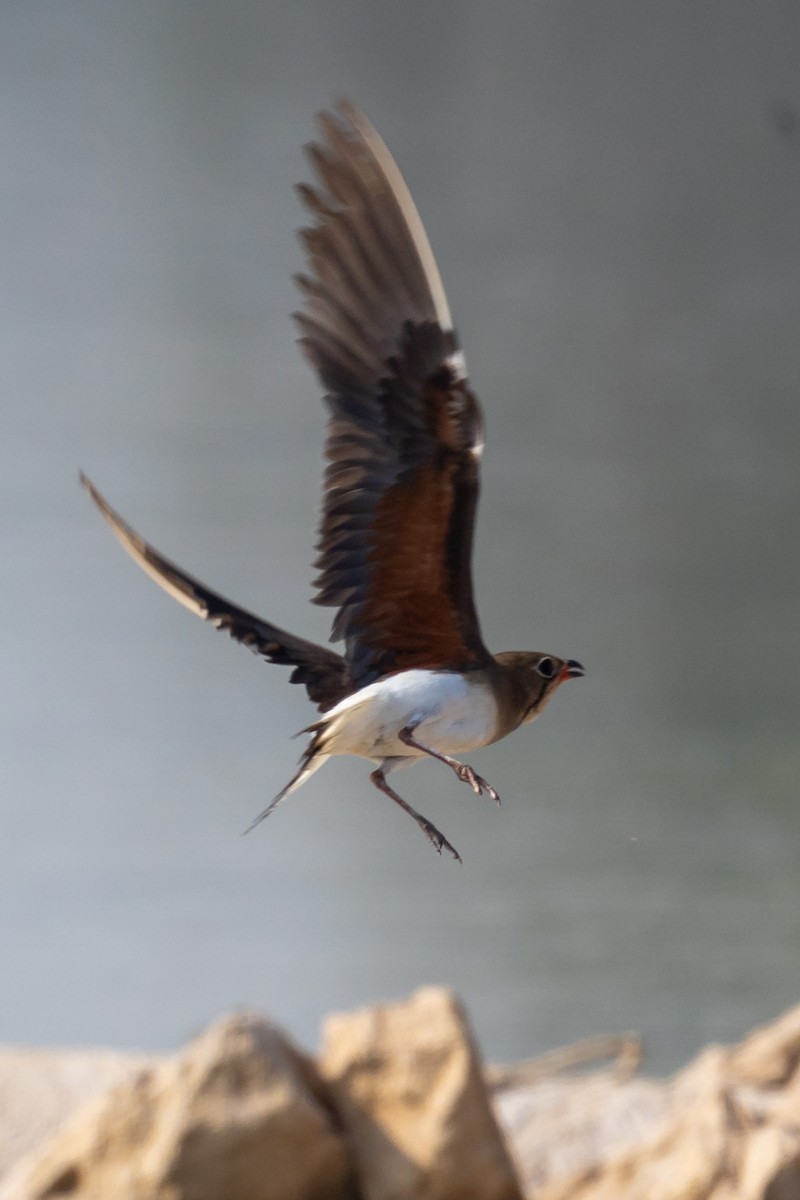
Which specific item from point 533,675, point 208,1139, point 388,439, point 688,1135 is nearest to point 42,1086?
point 208,1139

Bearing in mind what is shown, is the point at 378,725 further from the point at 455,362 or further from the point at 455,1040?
the point at 455,1040

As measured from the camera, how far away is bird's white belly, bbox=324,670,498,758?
122 centimetres

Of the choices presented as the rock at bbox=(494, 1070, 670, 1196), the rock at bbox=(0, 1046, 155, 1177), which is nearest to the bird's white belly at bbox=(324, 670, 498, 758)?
the rock at bbox=(494, 1070, 670, 1196)

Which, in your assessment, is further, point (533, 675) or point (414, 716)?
point (533, 675)

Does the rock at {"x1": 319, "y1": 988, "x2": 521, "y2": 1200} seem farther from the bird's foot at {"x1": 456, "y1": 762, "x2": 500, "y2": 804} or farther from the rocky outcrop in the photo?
the bird's foot at {"x1": 456, "y1": 762, "x2": 500, "y2": 804}

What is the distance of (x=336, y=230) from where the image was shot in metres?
1.30

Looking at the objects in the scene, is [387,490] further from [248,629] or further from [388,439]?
[248,629]

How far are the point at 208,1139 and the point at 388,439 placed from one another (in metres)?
1.17

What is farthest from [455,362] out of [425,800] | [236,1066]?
[425,800]

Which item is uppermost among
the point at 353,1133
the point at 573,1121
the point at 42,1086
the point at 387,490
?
the point at 387,490

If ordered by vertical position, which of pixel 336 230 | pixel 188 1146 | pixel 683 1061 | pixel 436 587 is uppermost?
pixel 336 230

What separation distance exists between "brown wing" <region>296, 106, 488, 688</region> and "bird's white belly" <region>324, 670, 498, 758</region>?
5 centimetres

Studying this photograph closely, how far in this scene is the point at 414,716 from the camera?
1256mm

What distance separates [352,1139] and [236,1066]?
0.21 m
